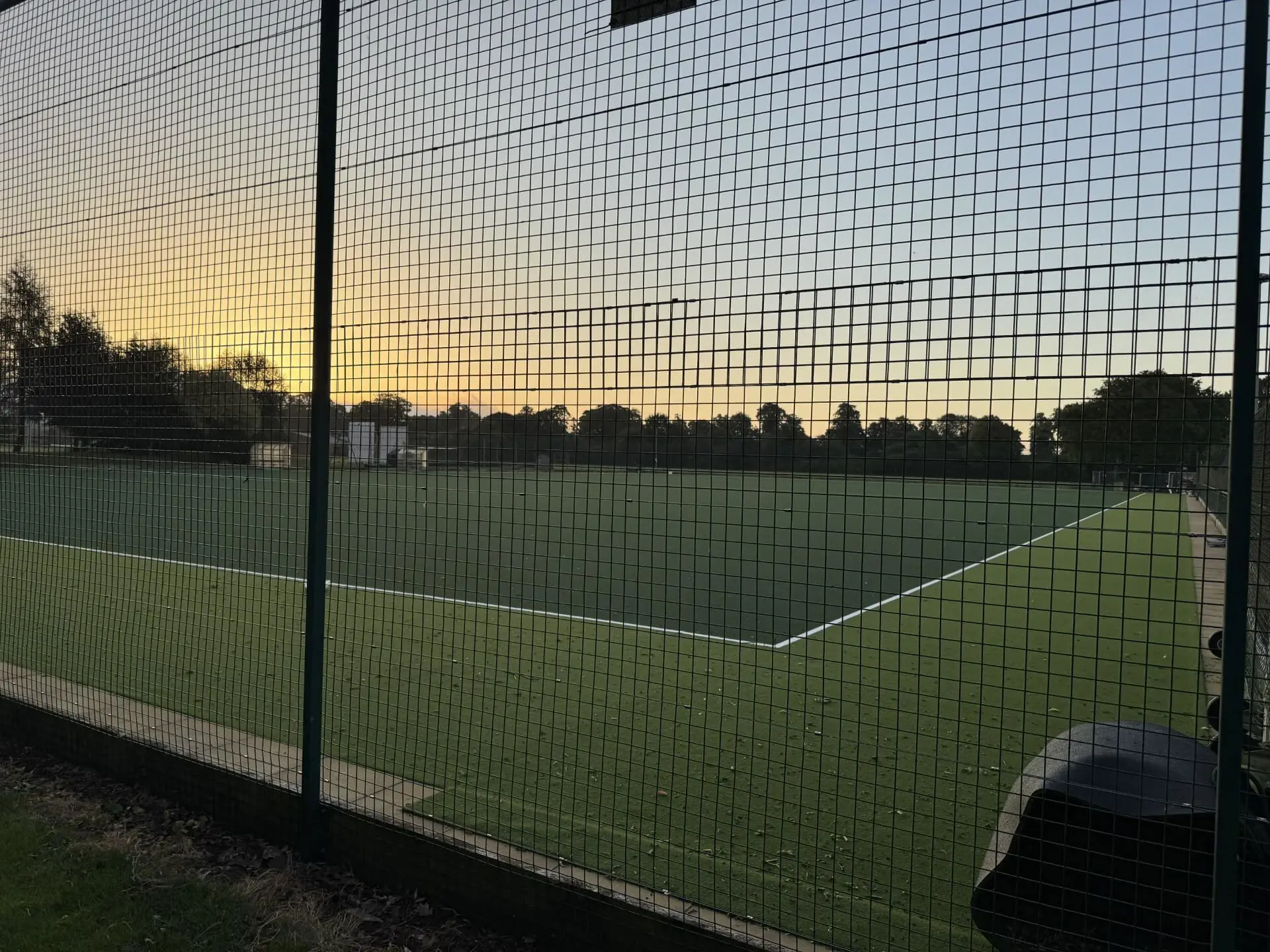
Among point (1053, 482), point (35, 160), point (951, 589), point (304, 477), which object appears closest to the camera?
point (1053, 482)

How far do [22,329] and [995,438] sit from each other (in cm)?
515

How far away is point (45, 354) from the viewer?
200 inches

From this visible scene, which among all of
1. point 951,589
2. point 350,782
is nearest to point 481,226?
point 350,782

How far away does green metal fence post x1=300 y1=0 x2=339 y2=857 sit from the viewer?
3.64m

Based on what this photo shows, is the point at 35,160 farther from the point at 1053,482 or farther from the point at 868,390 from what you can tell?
the point at 1053,482

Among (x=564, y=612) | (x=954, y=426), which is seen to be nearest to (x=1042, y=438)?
(x=954, y=426)

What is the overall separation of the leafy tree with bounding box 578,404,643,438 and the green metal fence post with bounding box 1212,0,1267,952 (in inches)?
67.9

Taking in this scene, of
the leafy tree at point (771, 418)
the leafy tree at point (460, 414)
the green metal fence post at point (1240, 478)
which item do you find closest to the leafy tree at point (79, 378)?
the leafy tree at point (460, 414)

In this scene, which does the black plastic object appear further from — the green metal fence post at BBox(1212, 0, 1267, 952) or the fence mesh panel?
the fence mesh panel

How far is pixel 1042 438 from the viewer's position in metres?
2.51

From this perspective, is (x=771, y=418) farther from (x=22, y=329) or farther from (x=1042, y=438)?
(x=22, y=329)

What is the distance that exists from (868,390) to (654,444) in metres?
0.75

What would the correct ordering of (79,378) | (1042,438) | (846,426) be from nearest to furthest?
(1042,438) → (846,426) → (79,378)

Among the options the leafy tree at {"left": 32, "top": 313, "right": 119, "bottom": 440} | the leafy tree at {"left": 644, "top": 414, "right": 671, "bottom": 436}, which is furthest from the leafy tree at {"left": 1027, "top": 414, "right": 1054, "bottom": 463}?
the leafy tree at {"left": 32, "top": 313, "right": 119, "bottom": 440}
